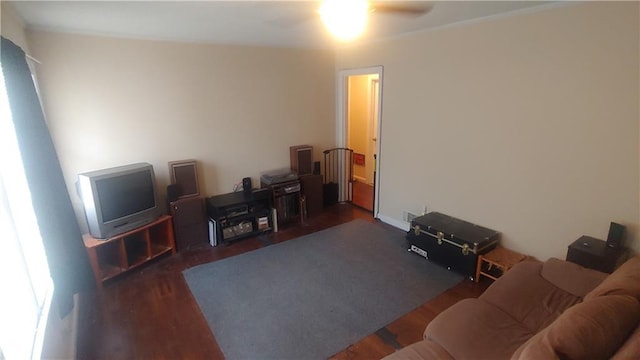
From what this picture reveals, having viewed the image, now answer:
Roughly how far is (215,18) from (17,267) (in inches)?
83.4

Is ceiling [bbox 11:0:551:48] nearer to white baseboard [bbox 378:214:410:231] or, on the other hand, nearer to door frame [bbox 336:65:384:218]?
door frame [bbox 336:65:384:218]

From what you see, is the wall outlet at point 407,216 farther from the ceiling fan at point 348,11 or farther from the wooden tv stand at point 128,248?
the wooden tv stand at point 128,248

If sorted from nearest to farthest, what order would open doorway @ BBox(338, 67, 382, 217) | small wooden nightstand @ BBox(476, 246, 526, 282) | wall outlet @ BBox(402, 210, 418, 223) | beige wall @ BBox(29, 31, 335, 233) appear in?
small wooden nightstand @ BBox(476, 246, 526, 282) → beige wall @ BBox(29, 31, 335, 233) → wall outlet @ BBox(402, 210, 418, 223) → open doorway @ BBox(338, 67, 382, 217)

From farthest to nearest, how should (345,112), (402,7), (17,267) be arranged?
(345,112)
(402,7)
(17,267)

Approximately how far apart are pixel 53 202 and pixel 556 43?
3.82 meters

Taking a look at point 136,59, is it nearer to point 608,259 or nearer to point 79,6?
point 79,6

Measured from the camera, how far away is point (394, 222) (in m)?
4.19

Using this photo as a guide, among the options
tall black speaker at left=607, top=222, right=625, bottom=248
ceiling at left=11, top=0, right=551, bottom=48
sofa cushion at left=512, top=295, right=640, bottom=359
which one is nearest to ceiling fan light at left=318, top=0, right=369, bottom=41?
ceiling at left=11, top=0, right=551, bottom=48

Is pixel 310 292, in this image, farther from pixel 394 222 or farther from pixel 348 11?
pixel 348 11

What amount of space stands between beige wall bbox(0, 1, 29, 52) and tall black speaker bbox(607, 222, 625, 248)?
429cm

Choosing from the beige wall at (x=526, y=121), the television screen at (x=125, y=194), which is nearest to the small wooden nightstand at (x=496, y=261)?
the beige wall at (x=526, y=121)

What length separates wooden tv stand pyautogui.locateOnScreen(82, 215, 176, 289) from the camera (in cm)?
284

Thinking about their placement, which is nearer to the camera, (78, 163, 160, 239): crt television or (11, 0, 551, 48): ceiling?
(11, 0, 551, 48): ceiling

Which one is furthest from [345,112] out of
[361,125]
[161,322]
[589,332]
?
[589,332]
